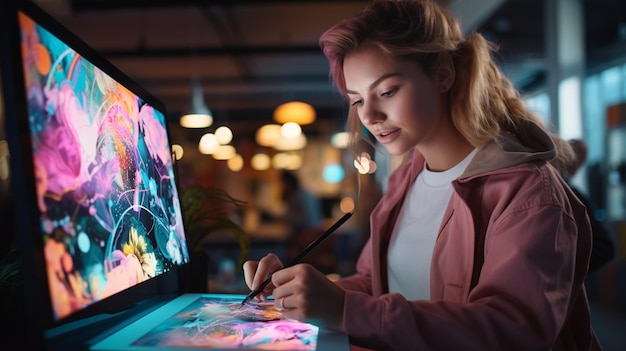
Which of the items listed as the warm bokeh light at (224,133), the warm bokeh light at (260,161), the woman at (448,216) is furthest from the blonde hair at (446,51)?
the warm bokeh light at (260,161)

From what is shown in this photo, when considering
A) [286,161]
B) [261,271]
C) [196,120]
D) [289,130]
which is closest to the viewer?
[261,271]

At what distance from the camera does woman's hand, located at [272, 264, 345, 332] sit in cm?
70

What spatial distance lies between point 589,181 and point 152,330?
15.3 ft

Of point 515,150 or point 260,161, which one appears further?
point 260,161

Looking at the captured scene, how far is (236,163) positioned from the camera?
12094 mm

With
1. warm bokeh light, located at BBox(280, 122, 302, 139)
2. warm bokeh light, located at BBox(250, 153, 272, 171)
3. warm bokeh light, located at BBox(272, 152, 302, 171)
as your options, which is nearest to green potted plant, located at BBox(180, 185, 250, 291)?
warm bokeh light, located at BBox(280, 122, 302, 139)

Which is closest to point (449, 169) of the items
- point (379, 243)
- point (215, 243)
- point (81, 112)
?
point (379, 243)

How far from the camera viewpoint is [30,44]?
1.89 feet

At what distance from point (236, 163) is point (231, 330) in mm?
11510

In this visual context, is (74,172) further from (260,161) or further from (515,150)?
(260,161)

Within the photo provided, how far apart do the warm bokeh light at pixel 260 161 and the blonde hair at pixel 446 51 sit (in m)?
11.0

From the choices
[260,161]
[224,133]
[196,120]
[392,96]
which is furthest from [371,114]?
[260,161]

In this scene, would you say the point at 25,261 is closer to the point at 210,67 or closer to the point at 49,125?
the point at 49,125

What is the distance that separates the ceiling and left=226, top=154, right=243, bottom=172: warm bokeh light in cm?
115
